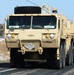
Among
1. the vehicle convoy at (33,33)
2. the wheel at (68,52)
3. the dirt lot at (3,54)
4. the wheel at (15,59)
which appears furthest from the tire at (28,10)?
the dirt lot at (3,54)

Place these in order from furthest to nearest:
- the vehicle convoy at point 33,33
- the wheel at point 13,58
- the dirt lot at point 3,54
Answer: the dirt lot at point 3,54, the wheel at point 13,58, the vehicle convoy at point 33,33

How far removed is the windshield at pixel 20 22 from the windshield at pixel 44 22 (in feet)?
1.18

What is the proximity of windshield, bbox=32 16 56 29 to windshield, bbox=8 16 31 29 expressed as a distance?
14.1 inches

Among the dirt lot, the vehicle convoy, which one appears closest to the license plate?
the vehicle convoy

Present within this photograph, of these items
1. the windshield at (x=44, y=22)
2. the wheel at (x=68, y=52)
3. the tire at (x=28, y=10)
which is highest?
the tire at (x=28, y=10)

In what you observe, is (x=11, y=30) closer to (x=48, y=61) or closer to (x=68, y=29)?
(x=48, y=61)

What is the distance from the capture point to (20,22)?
22000mm

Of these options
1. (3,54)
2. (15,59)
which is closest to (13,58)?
(15,59)

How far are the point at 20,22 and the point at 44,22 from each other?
1.41 m

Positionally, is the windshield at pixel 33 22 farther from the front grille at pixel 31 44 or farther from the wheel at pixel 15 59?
the wheel at pixel 15 59

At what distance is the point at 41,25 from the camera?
857 inches

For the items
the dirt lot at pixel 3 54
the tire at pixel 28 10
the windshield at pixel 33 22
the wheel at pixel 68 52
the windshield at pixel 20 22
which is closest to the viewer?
the windshield at pixel 33 22

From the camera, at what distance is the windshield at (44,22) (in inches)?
852

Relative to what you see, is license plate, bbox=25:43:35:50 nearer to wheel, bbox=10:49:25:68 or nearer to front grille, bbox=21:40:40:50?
front grille, bbox=21:40:40:50
